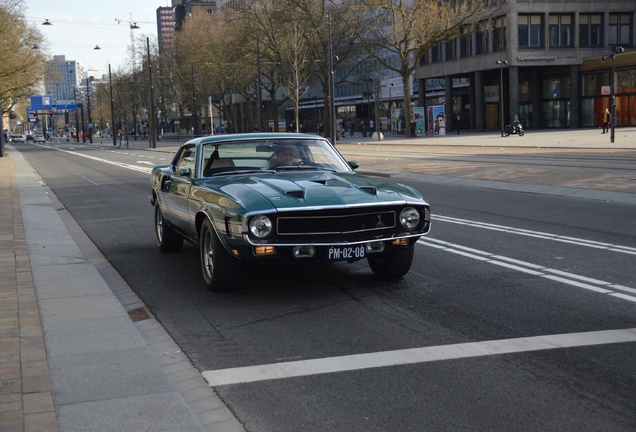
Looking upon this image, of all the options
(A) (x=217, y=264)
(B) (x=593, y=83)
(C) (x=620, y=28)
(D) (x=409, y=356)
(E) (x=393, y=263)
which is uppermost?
(C) (x=620, y=28)

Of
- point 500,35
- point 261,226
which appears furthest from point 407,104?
point 261,226

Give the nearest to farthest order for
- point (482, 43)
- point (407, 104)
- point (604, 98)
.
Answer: point (407, 104) < point (604, 98) < point (482, 43)

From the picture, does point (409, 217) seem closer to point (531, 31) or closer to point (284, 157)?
point (284, 157)

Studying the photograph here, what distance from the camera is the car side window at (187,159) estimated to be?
8.74m

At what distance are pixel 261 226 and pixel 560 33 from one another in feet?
198

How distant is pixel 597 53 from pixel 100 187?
49.4 meters

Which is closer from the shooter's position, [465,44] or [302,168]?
[302,168]

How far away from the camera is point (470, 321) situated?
20.4 ft

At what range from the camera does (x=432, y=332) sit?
5934mm

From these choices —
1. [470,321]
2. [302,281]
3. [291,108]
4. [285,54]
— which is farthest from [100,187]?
[291,108]

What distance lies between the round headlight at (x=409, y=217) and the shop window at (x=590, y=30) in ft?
196

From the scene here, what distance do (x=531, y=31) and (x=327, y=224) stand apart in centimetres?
5912

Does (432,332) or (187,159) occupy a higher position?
(187,159)

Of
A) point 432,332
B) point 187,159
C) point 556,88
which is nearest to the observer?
point 432,332
